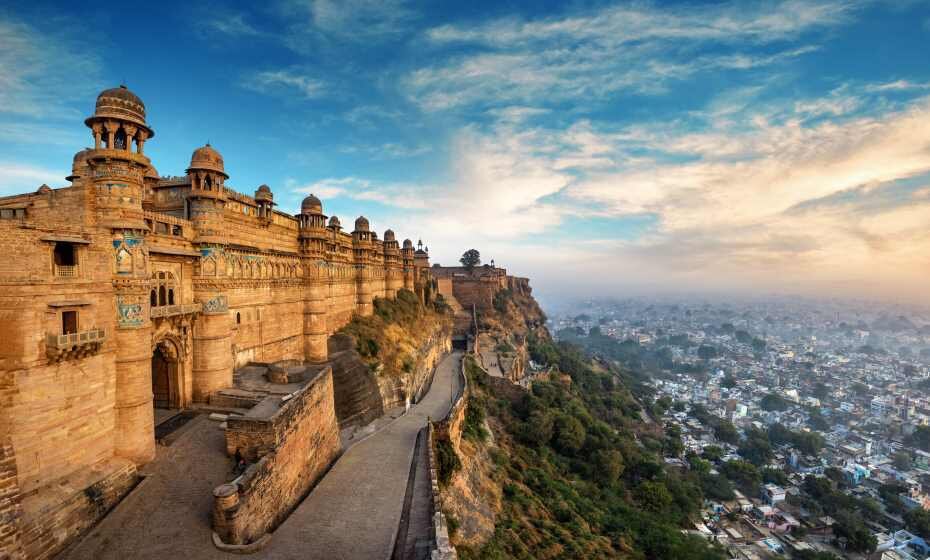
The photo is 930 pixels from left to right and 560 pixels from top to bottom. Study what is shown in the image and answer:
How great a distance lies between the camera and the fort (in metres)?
9.55

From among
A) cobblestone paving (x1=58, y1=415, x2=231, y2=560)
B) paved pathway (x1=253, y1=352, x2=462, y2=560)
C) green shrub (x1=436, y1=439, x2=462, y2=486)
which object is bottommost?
green shrub (x1=436, y1=439, x2=462, y2=486)

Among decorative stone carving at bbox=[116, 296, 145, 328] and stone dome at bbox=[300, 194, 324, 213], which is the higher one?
stone dome at bbox=[300, 194, 324, 213]

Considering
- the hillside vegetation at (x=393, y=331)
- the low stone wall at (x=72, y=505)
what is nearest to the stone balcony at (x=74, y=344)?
the low stone wall at (x=72, y=505)

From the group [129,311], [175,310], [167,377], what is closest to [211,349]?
[167,377]

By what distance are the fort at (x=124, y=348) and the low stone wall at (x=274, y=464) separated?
1.9 inches

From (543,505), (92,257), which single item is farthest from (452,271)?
(92,257)

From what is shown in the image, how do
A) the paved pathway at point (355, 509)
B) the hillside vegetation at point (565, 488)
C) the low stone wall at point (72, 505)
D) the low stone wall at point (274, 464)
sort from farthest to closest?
the hillside vegetation at point (565, 488)
the paved pathway at point (355, 509)
the low stone wall at point (274, 464)
the low stone wall at point (72, 505)

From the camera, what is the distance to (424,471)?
16234mm

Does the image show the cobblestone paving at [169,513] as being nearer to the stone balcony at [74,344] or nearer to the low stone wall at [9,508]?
the low stone wall at [9,508]

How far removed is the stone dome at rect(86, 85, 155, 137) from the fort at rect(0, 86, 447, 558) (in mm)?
49

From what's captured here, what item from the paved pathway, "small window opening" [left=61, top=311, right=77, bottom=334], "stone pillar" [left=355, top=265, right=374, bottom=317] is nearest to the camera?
"small window opening" [left=61, top=311, right=77, bottom=334]

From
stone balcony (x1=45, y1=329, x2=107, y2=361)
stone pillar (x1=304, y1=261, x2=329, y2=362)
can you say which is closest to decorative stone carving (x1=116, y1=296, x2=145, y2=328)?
stone balcony (x1=45, y1=329, x2=107, y2=361)

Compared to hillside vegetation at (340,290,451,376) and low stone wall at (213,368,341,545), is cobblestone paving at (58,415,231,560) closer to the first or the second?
low stone wall at (213,368,341,545)

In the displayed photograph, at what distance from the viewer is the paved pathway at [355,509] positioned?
10938mm
